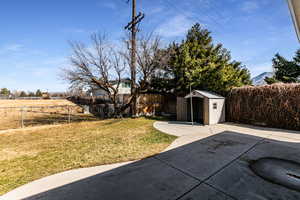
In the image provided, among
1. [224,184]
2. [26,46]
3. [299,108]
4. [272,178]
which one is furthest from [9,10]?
[299,108]

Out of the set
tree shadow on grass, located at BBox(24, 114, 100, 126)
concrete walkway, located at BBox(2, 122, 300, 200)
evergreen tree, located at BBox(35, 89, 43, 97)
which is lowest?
tree shadow on grass, located at BBox(24, 114, 100, 126)

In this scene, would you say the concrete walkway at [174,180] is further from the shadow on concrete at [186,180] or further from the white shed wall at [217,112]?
the white shed wall at [217,112]

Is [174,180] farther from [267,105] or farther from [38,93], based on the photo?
[38,93]

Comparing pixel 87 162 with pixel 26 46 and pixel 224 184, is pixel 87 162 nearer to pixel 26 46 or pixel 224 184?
pixel 224 184

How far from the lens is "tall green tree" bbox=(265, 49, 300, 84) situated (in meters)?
12.2

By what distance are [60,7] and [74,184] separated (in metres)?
9.31

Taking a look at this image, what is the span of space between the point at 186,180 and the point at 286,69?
53.5 feet

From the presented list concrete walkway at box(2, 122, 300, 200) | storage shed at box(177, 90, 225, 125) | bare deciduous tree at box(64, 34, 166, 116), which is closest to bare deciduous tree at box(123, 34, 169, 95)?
bare deciduous tree at box(64, 34, 166, 116)

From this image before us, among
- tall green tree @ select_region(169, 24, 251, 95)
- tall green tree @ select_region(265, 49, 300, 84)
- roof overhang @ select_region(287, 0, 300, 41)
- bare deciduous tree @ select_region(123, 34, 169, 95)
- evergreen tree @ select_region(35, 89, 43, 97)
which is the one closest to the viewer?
roof overhang @ select_region(287, 0, 300, 41)

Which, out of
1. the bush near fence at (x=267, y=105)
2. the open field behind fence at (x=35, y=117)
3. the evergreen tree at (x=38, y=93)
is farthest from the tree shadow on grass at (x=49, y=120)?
the evergreen tree at (x=38, y=93)

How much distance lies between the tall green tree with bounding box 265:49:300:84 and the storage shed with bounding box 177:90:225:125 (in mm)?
8297

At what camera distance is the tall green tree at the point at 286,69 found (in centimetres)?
1223

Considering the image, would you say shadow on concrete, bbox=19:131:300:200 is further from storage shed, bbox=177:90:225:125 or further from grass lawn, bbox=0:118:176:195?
storage shed, bbox=177:90:225:125

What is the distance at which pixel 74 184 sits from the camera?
2.67 metres
